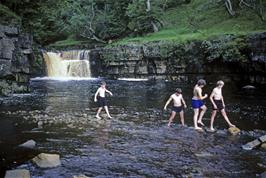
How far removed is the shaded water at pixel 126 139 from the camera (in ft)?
46.2

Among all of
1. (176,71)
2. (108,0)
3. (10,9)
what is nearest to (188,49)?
(176,71)

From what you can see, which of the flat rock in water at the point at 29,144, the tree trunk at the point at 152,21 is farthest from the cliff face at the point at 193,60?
the flat rock in water at the point at 29,144

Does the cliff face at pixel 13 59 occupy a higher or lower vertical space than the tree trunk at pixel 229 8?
lower

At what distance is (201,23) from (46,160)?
42.2 metres

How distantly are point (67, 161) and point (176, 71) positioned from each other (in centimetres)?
3069

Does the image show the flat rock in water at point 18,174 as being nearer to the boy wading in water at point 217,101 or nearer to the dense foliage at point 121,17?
the boy wading in water at point 217,101

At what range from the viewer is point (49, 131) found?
64.7 ft

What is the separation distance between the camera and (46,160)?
47.1 feet

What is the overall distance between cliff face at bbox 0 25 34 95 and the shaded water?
2628mm

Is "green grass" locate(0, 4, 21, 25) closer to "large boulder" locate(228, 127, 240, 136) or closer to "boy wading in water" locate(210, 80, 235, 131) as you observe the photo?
"boy wading in water" locate(210, 80, 235, 131)

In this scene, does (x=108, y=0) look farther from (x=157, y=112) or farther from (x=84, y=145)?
(x=84, y=145)

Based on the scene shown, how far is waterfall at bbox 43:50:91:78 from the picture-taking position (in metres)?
49.6

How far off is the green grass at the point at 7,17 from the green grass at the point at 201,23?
17705 millimetres

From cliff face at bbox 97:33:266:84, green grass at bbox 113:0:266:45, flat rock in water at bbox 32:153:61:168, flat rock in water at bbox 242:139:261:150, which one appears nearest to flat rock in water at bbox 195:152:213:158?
flat rock in water at bbox 242:139:261:150
